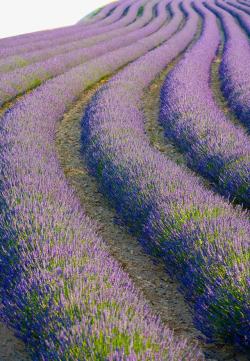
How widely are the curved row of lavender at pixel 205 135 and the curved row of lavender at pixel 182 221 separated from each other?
1.27 feet

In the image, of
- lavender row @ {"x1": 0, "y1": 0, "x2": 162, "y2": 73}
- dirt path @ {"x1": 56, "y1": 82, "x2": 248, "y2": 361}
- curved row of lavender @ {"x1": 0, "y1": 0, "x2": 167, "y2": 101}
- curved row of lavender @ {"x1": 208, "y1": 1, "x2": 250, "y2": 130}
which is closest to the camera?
dirt path @ {"x1": 56, "y1": 82, "x2": 248, "y2": 361}

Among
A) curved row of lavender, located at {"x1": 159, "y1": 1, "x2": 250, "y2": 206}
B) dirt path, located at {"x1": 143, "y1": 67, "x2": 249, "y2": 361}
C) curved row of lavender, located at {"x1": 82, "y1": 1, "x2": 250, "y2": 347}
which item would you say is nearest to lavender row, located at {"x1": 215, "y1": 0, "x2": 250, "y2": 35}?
dirt path, located at {"x1": 143, "y1": 67, "x2": 249, "y2": 361}

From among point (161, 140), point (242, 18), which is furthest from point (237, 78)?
point (242, 18)

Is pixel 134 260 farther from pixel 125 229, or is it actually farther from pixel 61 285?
pixel 61 285

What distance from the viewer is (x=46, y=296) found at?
2373 mm

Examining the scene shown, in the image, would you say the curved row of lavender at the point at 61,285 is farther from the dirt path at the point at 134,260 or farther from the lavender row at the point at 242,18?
the lavender row at the point at 242,18

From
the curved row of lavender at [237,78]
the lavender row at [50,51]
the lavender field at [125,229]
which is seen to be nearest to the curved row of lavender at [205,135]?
the lavender field at [125,229]

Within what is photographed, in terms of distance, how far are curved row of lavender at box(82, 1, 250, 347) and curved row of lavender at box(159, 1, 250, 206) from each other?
1.27ft

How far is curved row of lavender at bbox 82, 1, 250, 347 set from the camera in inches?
97.0

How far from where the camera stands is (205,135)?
17.4 feet

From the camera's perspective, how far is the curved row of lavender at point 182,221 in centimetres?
246

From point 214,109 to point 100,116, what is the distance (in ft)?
5.05

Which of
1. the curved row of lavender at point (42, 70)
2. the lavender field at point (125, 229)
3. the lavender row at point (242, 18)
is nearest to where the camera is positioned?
the lavender field at point (125, 229)

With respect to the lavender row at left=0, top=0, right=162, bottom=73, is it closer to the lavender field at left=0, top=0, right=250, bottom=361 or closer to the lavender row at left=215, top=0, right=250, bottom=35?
the lavender field at left=0, top=0, right=250, bottom=361
